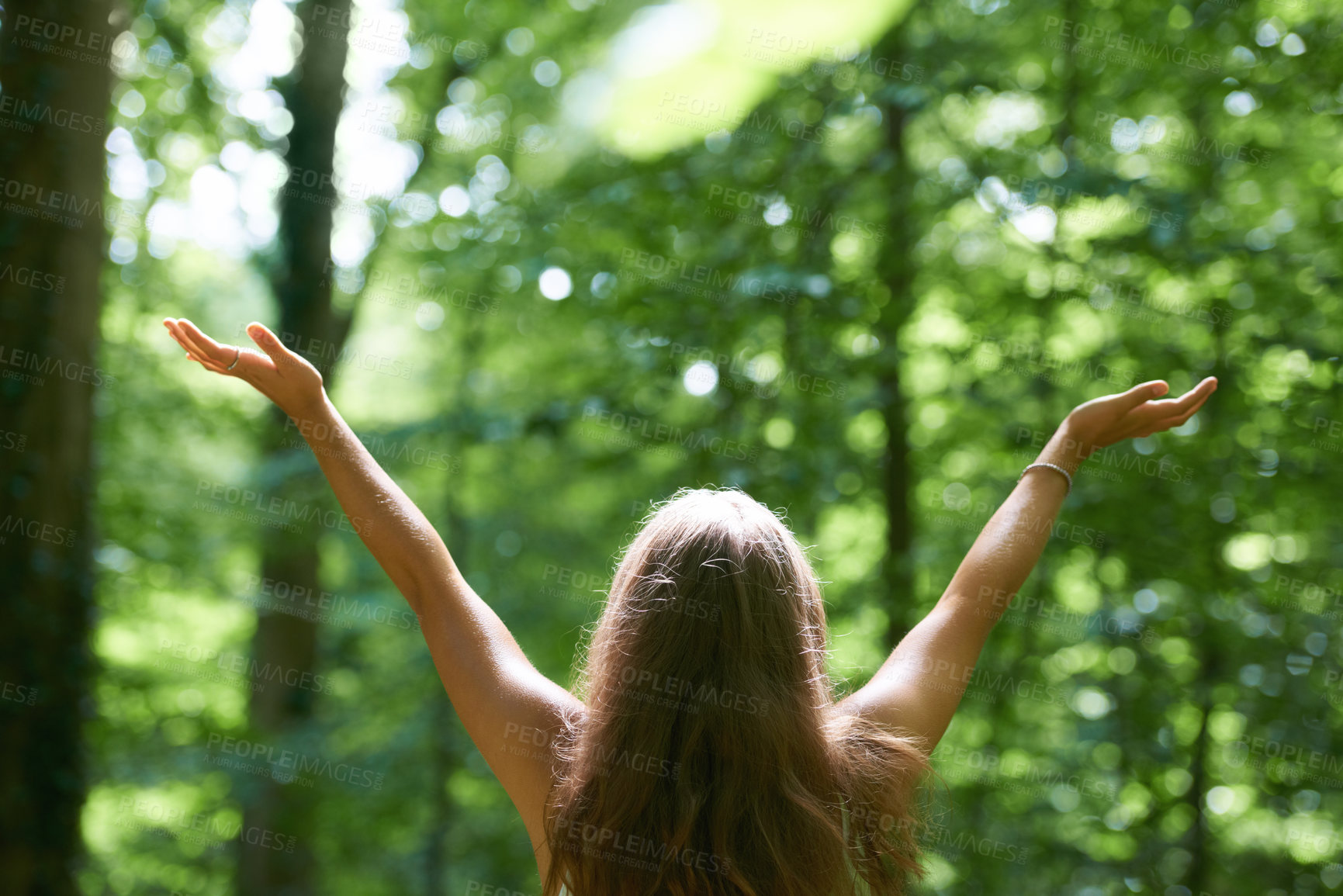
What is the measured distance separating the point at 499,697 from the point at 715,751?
1.32 feet

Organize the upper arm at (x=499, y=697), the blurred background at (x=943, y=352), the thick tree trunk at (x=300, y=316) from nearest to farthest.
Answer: the upper arm at (x=499, y=697)
the blurred background at (x=943, y=352)
the thick tree trunk at (x=300, y=316)

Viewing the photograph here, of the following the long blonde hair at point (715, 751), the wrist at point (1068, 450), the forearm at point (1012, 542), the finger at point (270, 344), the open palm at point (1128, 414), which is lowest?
the long blonde hair at point (715, 751)

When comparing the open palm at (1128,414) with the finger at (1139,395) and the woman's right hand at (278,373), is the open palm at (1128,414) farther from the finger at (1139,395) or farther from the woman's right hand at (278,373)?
the woman's right hand at (278,373)

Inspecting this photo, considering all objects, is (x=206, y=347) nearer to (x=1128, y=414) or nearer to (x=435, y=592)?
(x=435, y=592)

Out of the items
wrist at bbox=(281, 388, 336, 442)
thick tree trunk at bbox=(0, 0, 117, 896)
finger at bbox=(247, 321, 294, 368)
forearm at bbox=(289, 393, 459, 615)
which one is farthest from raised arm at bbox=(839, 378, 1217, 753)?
thick tree trunk at bbox=(0, 0, 117, 896)

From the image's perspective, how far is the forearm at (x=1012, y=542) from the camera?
1668 millimetres

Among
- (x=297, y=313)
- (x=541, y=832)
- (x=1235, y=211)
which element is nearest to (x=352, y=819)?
(x=297, y=313)

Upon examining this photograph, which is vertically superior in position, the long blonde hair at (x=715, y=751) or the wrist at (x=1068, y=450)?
the wrist at (x=1068, y=450)

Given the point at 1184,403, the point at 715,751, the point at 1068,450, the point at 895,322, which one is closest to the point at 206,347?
the point at 715,751

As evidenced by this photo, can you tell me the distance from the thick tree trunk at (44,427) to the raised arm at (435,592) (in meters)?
3.45

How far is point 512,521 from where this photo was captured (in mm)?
9242

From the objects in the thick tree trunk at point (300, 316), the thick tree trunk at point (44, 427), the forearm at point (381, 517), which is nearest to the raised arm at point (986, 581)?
the forearm at point (381, 517)

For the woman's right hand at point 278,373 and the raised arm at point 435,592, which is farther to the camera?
the woman's right hand at point 278,373

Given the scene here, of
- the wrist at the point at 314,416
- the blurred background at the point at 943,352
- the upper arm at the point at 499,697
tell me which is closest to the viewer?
the upper arm at the point at 499,697
